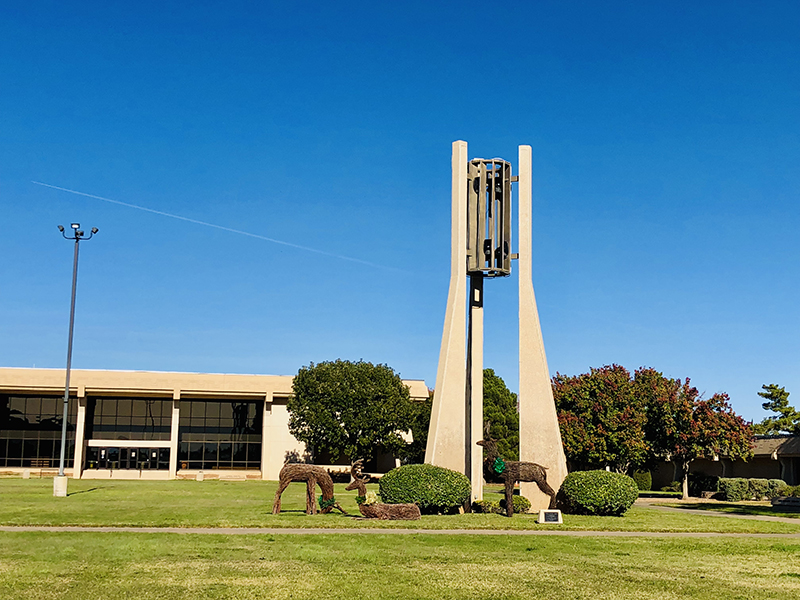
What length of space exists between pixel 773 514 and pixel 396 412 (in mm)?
30908

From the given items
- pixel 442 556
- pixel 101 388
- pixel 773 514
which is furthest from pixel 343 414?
pixel 442 556

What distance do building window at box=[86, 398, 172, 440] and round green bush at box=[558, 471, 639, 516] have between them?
155 feet

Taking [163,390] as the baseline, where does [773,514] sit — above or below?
below

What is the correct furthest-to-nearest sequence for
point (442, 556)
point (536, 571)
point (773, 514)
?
point (773, 514) < point (442, 556) < point (536, 571)

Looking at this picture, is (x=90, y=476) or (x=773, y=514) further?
(x=90, y=476)

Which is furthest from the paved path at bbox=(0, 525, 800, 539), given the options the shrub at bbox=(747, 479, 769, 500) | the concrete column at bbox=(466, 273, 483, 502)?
the shrub at bbox=(747, 479, 769, 500)

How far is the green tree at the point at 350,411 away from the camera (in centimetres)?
5616

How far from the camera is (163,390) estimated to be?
207ft

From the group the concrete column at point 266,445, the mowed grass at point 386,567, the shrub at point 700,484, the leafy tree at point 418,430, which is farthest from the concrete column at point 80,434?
the mowed grass at point 386,567

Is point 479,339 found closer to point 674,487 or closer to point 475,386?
point 475,386

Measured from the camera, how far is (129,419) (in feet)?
217

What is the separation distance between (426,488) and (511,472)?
8.49ft

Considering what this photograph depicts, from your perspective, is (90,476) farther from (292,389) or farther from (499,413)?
(499,413)

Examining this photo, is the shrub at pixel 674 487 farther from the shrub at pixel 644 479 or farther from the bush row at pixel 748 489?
the bush row at pixel 748 489
